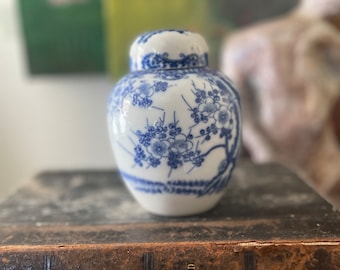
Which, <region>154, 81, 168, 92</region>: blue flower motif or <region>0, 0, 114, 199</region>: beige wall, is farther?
<region>0, 0, 114, 199</region>: beige wall

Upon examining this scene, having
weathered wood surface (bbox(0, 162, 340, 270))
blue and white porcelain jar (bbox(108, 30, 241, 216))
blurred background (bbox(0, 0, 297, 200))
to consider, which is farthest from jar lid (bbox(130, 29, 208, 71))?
blurred background (bbox(0, 0, 297, 200))

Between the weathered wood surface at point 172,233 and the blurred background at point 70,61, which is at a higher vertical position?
the blurred background at point 70,61

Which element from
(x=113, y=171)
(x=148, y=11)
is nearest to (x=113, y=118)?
(x=113, y=171)

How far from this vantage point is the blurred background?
1.01 m

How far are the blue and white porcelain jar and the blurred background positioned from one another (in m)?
0.49

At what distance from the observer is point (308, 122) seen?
80 cm

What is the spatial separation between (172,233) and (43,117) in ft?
2.31

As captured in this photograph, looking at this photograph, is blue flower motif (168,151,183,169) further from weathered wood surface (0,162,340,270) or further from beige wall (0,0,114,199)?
beige wall (0,0,114,199)

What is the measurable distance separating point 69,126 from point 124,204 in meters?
0.55

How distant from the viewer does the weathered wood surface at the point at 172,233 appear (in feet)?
1.46

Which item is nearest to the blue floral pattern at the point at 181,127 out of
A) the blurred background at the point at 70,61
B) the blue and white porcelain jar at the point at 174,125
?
the blue and white porcelain jar at the point at 174,125

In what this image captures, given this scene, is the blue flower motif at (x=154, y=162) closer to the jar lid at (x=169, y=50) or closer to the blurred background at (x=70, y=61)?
the jar lid at (x=169, y=50)

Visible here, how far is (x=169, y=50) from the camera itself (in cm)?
52

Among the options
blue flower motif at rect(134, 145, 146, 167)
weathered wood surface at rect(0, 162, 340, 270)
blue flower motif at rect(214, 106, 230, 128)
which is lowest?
weathered wood surface at rect(0, 162, 340, 270)
